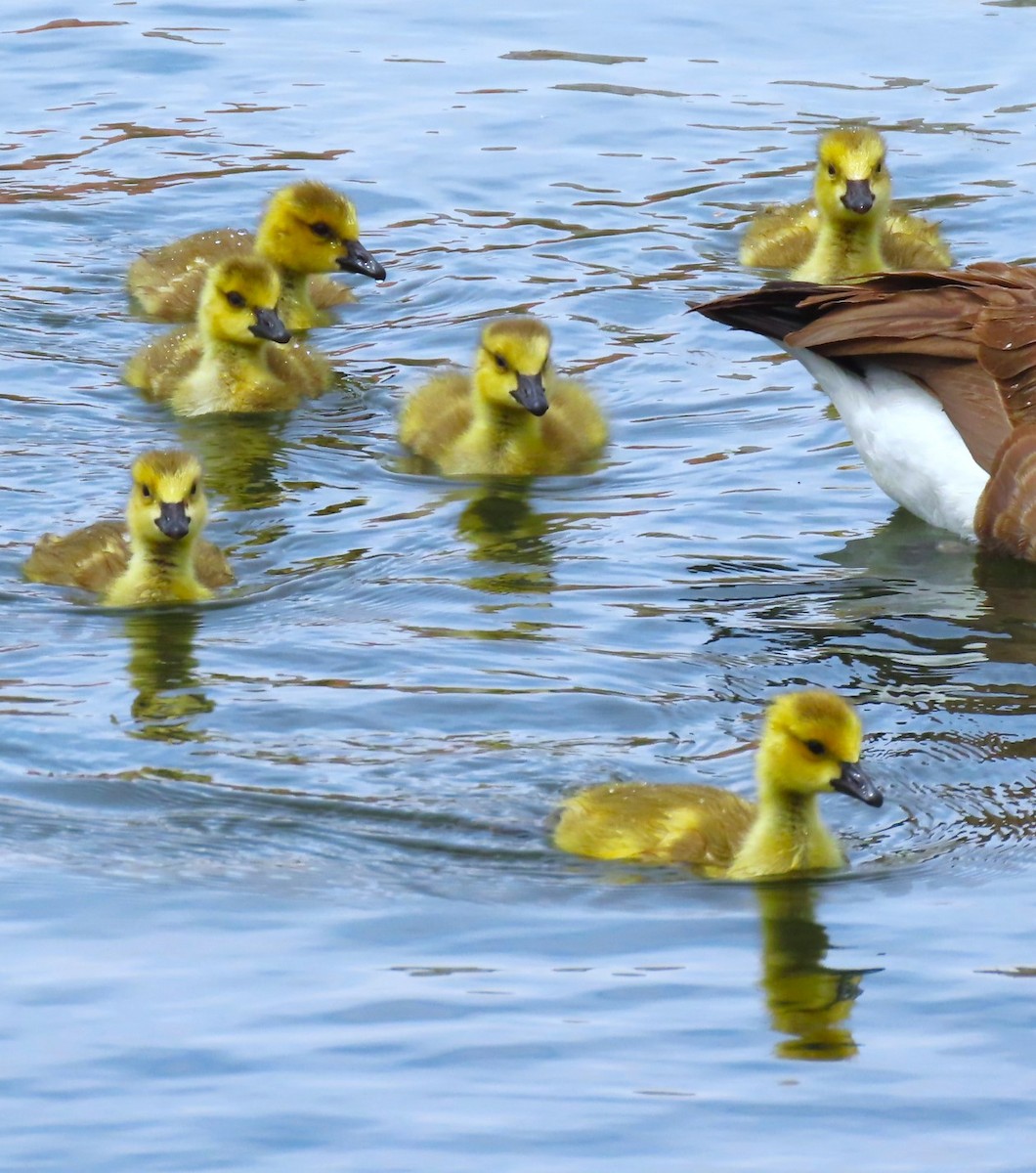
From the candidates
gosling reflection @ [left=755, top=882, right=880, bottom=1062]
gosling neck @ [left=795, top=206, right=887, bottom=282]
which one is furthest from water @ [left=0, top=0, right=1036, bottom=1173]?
gosling neck @ [left=795, top=206, right=887, bottom=282]

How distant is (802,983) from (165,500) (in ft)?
10.1

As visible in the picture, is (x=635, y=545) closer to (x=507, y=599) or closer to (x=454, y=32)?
(x=507, y=599)

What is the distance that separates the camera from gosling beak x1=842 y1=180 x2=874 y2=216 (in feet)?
34.7

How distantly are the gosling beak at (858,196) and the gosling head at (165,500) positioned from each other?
12.7 feet

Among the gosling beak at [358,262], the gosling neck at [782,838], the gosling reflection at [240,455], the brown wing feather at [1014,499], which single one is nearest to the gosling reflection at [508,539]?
the gosling reflection at [240,455]

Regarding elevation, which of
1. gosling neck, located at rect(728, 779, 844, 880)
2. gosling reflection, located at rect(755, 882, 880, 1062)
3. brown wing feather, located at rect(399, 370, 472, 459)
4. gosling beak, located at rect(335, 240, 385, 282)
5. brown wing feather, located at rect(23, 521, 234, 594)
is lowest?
gosling reflection, located at rect(755, 882, 880, 1062)

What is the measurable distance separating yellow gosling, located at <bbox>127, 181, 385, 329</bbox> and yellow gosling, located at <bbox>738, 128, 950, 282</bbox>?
2004mm

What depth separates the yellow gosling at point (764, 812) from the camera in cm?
579

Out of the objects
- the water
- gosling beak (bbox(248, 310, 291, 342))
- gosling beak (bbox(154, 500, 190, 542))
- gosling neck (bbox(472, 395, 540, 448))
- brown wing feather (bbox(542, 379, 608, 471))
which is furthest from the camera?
gosling beak (bbox(248, 310, 291, 342))

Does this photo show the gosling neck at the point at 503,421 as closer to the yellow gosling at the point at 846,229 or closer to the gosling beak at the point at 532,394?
the gosling beak at the point at 532,394

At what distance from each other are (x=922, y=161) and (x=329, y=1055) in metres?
9.45

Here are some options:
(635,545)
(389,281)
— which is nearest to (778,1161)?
(635,545)

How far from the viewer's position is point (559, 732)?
6.66m

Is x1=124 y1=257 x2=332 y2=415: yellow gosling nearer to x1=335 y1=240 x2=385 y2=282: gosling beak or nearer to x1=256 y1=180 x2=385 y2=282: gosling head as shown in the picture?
x1=335 y1=240 x2=385 y2=282: gosling beak
